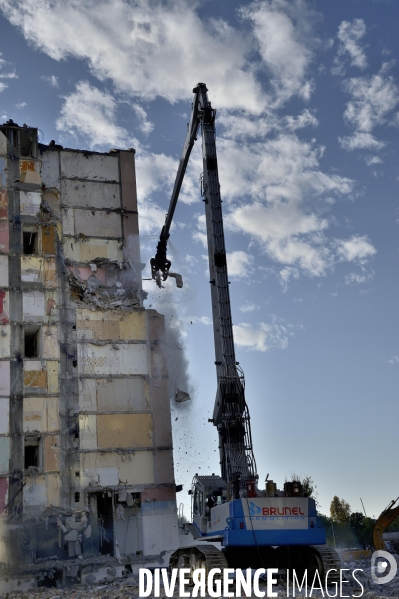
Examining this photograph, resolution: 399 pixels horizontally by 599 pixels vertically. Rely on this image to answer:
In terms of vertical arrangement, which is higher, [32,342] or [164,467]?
[32,342]

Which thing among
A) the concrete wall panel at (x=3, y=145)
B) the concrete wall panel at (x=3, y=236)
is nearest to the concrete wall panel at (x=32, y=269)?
the concrete wall panel at (x=3, y=236)

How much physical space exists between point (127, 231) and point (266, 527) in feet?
62.5

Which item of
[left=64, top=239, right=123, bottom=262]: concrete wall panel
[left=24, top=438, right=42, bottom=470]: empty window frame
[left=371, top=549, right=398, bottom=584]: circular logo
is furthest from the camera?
[left=64, top=239, right=123, bottom=262]: concrete wall panel

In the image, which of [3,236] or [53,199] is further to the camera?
[53,199]

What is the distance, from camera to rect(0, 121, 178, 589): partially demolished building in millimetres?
29000

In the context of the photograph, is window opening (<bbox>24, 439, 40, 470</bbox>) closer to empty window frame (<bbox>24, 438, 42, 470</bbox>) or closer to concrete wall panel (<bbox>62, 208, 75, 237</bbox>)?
empty window frame (<bbox>24, 438, 42, 470</bbox>)

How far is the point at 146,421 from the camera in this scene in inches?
1232

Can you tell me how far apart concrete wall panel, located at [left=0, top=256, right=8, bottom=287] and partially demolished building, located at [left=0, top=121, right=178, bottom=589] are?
4 cm

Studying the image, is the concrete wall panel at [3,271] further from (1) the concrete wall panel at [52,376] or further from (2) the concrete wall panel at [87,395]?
(2) the concrete wall panel at [87,395]

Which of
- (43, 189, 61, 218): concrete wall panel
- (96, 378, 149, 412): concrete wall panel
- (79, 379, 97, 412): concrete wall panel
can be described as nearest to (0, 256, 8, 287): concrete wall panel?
(43, 189, 61, 218): concrete wall panel

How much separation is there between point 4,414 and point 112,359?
5.05m

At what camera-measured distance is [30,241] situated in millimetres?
33000

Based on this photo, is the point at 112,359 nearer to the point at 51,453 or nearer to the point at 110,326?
the point at 110,326

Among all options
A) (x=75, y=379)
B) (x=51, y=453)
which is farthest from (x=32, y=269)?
(x=51, y=453)
